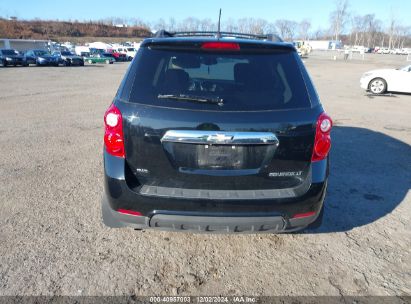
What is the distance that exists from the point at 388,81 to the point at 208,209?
14.9 metres

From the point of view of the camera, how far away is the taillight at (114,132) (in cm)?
246

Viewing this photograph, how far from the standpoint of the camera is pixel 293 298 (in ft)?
8.31

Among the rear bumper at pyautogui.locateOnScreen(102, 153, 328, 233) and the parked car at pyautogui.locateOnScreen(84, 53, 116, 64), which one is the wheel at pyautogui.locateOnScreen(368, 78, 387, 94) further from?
the parked car at pyautogui.locateOnScreen(84, 53, 116, 64)

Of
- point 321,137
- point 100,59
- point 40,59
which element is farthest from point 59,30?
point 321,137

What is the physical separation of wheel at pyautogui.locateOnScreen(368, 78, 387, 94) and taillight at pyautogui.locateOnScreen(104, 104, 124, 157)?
15098 mm

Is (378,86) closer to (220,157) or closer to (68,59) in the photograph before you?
(220,157)

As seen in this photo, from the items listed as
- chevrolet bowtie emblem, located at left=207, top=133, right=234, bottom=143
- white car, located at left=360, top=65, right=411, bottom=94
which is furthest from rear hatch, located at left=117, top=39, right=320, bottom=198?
white car, located at left=360, top=65, right=411, bottom=94

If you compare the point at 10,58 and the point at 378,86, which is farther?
the point at 10,58

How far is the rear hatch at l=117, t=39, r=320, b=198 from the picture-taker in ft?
7.78

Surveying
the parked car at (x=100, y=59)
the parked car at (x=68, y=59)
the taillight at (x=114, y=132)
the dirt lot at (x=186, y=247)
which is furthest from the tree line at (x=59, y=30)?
the taillight at (x=114, y=132)

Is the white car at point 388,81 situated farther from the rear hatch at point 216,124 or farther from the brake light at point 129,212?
the brake light at point 129,212

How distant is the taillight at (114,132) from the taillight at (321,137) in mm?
1482

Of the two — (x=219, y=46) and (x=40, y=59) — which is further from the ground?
(x=219, y=46)

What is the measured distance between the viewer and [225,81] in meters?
2.75
